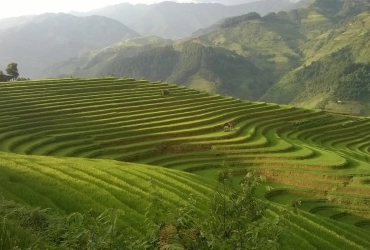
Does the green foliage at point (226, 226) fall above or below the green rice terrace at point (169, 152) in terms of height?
above

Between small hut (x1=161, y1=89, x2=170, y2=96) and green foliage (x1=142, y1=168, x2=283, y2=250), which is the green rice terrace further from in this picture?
green foliage (x1=142, y1=168, x2=283, y2=250)

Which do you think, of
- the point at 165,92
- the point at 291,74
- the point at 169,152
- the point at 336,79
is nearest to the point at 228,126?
the point at 169,152

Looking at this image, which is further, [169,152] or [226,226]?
[169,152]

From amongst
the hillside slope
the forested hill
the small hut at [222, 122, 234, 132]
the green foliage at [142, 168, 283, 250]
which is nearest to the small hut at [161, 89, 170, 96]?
the small hut at [222, 122, 234, 132]

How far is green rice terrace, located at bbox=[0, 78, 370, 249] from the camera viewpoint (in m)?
11.6

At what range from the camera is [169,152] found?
30359mm

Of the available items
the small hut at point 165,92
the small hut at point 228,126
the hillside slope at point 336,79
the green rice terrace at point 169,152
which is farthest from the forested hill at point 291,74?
the small hut at point 228,126

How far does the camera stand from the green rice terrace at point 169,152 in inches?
457

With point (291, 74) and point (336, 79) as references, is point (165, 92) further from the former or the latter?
point (291, 74)

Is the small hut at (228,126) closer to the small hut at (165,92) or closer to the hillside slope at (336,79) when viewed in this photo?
the small hut at (165,92)

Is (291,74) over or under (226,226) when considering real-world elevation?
over

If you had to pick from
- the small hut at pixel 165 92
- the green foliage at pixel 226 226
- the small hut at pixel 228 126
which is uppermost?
the green foliage at pixel 226 226

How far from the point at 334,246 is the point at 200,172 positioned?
15998mm

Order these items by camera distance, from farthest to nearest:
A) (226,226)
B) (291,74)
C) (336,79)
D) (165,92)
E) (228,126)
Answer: (291,74) < (336,79) < (165,92) < (228,126) < (226,226)
